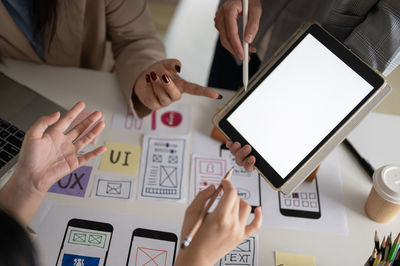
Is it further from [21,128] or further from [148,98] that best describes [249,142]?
[21,128]

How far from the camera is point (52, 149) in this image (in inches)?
27.9

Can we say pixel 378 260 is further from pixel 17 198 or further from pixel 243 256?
pixel 17 198

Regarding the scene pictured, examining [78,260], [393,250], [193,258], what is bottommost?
[78,260]

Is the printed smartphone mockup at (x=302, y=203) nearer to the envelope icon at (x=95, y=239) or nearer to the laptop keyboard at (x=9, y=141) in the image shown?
the envelope icon at (x=95, y=239)

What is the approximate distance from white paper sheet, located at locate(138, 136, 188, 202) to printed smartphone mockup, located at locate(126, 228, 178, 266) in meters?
0.08

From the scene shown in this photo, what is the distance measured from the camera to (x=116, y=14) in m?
0.94

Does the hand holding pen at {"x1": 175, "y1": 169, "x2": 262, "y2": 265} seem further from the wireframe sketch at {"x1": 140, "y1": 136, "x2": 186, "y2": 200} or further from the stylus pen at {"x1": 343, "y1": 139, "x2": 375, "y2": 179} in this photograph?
the stylus pen at {"x1": 343, "y1": 139, "x2": 375, "y2": 179}

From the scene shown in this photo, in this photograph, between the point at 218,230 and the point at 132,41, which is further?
the point at 132,41

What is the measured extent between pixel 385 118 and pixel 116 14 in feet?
2.36

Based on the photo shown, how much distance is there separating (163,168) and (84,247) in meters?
0.23

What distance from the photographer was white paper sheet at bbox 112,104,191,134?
3.03 ft

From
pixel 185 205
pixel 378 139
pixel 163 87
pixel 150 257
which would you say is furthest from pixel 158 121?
pixel 378 139

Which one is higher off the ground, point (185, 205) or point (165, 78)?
point (165, 78)

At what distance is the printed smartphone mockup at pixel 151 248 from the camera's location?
751mm
